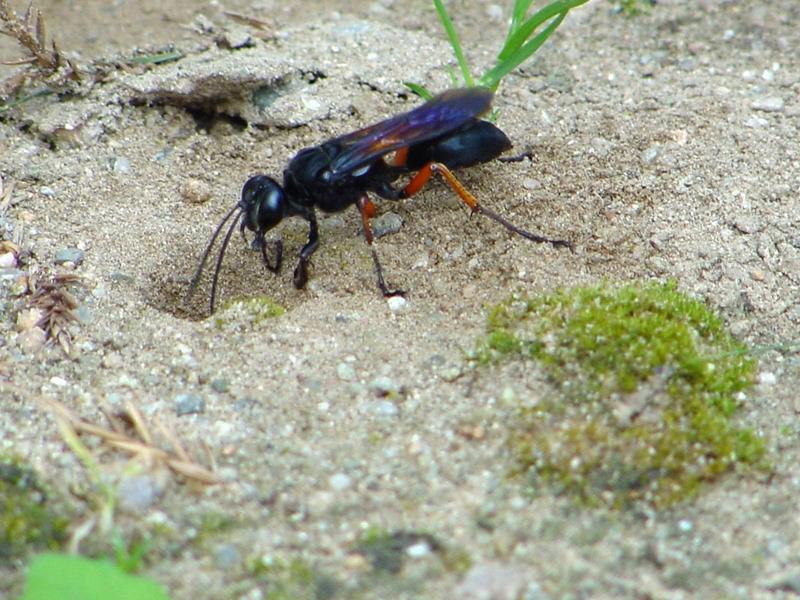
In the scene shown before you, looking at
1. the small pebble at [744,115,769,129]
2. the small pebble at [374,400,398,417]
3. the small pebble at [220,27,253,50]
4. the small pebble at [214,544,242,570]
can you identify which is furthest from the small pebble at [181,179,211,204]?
the small pebble at [744,115,769,129]

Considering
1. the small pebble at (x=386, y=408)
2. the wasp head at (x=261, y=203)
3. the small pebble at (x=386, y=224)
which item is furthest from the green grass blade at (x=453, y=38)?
the small pebble at (x=386, y=408)

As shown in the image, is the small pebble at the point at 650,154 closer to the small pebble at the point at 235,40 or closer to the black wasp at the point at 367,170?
the black wasp at the point at 367,170

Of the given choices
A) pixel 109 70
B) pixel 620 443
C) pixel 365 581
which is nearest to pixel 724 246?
pixel 620 443

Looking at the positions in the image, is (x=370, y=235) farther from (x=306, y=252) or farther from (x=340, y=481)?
(x=340, y=481)

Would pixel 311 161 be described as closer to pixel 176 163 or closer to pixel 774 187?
pixel 176 163

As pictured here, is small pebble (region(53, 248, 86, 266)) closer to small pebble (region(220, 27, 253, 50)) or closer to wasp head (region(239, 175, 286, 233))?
wasp head (region(239, 175, 286, 233))
